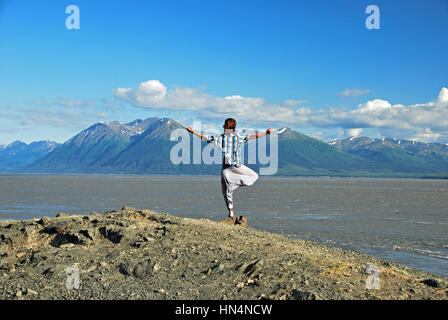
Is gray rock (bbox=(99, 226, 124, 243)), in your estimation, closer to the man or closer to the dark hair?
the man

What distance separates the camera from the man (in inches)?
568

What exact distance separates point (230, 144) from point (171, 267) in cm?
485

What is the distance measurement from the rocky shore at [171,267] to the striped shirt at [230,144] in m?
2.39

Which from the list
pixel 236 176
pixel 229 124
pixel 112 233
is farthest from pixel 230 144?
pixel 112 233

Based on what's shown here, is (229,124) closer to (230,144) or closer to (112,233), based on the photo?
(230,144)

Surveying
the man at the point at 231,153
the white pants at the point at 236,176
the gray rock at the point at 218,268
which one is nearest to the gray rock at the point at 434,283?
the gray rock at the point at 218,268

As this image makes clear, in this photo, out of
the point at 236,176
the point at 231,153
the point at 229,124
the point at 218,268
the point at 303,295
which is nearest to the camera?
the point at 303,295

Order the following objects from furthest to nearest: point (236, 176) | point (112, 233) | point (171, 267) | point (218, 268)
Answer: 1. point (236, 176)
2. point (112, 233)
3. point (171, 267)
4. point (218, 268)

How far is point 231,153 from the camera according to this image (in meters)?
14.8

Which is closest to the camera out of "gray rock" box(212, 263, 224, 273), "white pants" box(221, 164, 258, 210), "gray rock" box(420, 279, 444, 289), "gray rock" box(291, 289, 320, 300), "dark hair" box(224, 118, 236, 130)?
"gray rock" box(291, 289, 320, 300)

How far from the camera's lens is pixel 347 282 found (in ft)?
32.7

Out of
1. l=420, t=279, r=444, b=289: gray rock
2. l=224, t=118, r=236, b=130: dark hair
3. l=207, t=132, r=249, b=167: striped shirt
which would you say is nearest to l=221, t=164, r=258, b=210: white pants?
l=207, t=132, r=249, b=167: striped shirt

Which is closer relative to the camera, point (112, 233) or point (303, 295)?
point (303, 295)

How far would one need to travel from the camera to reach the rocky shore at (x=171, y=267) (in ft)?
31.5
